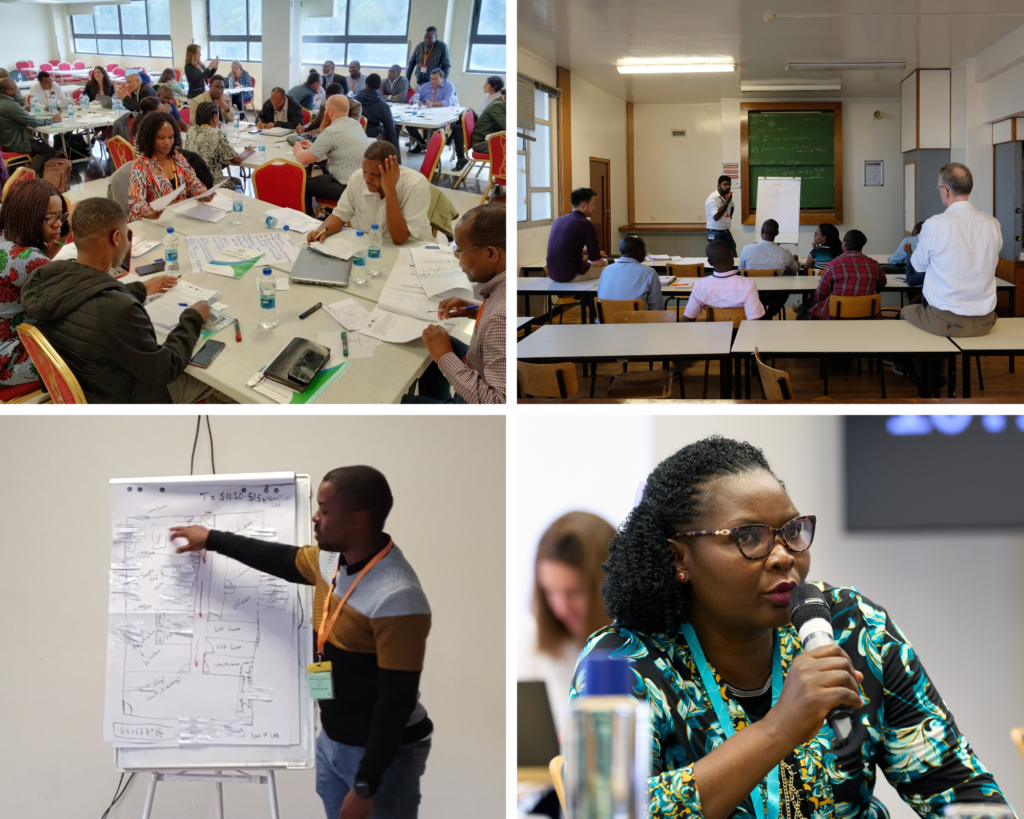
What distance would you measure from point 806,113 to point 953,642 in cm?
985

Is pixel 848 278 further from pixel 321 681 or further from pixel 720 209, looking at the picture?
pixel 321 681

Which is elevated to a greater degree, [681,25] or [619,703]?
[681,25]

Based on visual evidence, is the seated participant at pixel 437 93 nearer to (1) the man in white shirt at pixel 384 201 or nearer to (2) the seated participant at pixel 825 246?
(1) the man in white shirt at pixel 384 201

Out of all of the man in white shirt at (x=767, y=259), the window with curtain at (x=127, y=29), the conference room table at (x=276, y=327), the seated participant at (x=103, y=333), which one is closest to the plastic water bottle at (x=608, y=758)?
the conference room table at (x=276, y=327)

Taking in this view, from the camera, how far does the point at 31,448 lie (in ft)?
8.43

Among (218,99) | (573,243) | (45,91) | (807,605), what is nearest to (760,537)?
(807,605)

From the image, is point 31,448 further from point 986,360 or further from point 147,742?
point 986,360

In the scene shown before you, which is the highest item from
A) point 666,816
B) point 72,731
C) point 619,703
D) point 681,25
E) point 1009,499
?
point 681,25

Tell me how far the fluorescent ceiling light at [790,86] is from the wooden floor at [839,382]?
5.52 m

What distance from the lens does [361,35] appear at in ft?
9.77

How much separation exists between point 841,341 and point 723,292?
3.56 ft

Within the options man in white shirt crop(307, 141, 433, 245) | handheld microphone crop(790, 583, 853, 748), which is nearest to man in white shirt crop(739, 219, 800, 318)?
man in white shirt crop(307, 141, 433, 245)

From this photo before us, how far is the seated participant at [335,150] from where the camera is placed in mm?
3117

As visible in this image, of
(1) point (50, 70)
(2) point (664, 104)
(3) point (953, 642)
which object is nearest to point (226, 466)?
(1) point (50, 70)
